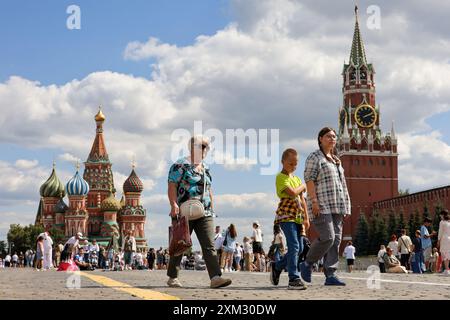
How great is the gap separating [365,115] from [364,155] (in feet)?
24.9

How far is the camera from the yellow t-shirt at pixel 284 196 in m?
9.05

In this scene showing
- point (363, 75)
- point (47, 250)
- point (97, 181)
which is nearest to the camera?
point (47, 250)

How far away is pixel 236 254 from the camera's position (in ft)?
77.2

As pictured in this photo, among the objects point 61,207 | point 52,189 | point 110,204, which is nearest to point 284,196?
point 110,204

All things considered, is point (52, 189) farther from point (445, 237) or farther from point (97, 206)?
point (445, 237)

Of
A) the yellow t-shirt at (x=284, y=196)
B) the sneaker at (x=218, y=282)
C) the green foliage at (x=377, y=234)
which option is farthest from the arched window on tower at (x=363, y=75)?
the sneaker at (x=218, y=282)

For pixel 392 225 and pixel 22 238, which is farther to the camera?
pixel 22 238

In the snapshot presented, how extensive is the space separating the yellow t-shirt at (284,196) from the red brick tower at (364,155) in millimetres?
95593

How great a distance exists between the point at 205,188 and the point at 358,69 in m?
111

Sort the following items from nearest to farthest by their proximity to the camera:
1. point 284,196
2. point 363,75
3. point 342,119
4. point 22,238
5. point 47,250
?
1. point 284,196
2. point 47,250
3. point 22,238
4. point 342,119
5. point 363,75

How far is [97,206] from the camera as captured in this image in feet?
363

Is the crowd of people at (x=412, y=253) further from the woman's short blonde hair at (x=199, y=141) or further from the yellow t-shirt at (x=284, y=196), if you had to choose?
the woman's short blonde hair at (x=199, y=141)
